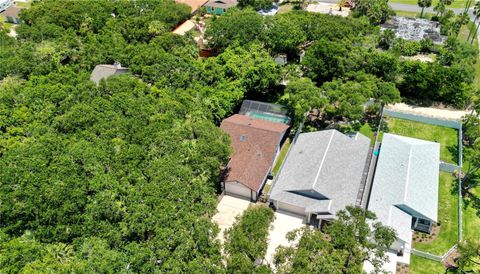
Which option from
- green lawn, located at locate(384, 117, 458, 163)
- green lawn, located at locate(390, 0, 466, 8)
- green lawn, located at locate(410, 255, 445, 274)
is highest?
green lawn, located at locate(390, 0, 466, 8)

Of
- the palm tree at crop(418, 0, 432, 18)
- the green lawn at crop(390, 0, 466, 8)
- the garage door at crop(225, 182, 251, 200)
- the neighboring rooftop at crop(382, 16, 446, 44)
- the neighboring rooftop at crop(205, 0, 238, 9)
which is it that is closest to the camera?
the garage door at crop(225, 182, 251, 200)

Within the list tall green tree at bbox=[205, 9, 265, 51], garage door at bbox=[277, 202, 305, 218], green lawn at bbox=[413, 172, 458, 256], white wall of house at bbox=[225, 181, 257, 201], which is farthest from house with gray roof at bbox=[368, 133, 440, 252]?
tall green tree at bbox=[205, 9, 265, 51]

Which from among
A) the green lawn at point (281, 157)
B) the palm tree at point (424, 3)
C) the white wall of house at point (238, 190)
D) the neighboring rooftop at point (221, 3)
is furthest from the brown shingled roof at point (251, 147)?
the palm tree at point (424, 3)

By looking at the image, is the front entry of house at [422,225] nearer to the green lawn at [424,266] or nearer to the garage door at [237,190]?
the green lawn at [424,266]

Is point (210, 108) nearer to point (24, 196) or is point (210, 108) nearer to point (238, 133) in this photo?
point (238, 133)

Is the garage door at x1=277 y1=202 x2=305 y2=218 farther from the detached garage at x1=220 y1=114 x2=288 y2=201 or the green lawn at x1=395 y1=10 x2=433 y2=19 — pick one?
the green lawn at x1=395 y1=10 x2=433 y2=19

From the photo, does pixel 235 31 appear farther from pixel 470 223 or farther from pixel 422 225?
pixel 470 223

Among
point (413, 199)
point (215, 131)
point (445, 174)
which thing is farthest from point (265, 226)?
point (445, 174)

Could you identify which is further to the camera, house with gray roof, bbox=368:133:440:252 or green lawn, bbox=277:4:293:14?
green lawn, bbox=277:4:293:14
